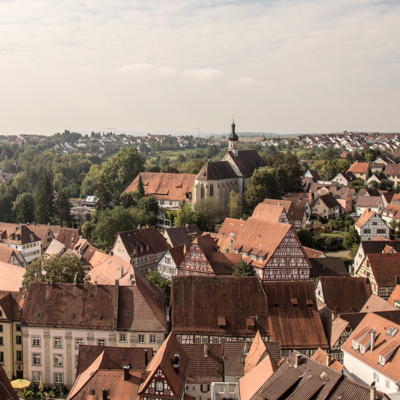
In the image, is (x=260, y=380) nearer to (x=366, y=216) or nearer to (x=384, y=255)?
(x=384, y=255)

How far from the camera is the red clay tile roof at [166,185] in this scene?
90188mm

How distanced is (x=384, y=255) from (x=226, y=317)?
2146cm

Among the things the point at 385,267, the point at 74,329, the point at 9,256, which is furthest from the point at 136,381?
the point at 9,256

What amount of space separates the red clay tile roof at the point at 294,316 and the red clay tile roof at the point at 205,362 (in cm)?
576

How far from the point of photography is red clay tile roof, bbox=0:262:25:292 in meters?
52.9

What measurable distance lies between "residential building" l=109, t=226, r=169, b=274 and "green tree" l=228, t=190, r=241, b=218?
717 inches

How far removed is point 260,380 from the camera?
31250mm

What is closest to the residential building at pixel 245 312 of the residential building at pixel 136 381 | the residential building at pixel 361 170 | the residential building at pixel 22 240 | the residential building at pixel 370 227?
the residential building at pixel 136 381

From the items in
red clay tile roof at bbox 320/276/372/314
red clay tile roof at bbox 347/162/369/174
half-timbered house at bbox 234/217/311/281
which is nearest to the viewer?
red clay tile roof at bbox 320/276/372/314

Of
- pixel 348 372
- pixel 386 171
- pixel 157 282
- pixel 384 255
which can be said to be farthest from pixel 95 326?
pixel 386 171

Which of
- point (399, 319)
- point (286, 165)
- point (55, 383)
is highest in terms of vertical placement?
point (286, 165)

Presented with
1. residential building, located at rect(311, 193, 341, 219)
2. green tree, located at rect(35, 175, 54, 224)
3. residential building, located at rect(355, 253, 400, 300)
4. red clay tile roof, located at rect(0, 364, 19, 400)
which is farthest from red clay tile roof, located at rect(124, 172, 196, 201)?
red clay tile roof, located at rect(0, 364, 19, 400)

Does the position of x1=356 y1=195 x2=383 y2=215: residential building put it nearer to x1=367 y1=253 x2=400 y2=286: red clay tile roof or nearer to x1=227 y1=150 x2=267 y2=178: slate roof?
x1=227 y1=150 x2=267 y2=178: slate roof

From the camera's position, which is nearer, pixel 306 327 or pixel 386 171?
pixel 306 327
